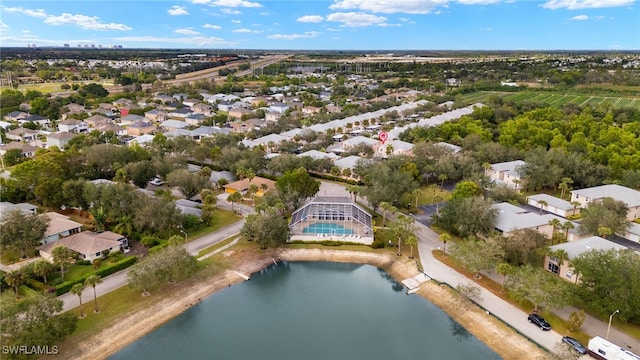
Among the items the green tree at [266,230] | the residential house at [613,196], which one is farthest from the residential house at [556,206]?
the green tree at [266,230]

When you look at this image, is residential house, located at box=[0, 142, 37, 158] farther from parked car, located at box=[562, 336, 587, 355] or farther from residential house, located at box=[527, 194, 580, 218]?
parked car, located at box=[562, 336, 587, 355]

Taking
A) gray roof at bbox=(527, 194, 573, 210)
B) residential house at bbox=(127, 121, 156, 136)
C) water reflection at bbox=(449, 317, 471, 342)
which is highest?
residential house at bbox=(127, 121, 156, 136)

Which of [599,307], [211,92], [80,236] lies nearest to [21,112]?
[211,92]

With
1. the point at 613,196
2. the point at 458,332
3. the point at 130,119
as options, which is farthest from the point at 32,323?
the point at 130,119

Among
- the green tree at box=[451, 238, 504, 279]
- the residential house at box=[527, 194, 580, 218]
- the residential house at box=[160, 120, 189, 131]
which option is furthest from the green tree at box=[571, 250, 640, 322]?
the residential house at box=[160, 120, 189, 131]

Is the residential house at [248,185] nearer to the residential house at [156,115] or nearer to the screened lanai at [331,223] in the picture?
the screened lanai at [331,223]

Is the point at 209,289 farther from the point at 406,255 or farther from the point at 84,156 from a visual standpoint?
the point at 84,156

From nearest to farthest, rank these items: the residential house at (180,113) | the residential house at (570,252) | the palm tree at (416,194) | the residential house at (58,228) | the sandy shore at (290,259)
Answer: the sandy shore at (290,259)
the residential house at (570,252)
the residential house at (58,228)
the palm tree at (416,194)
the residential house at (180,113)
